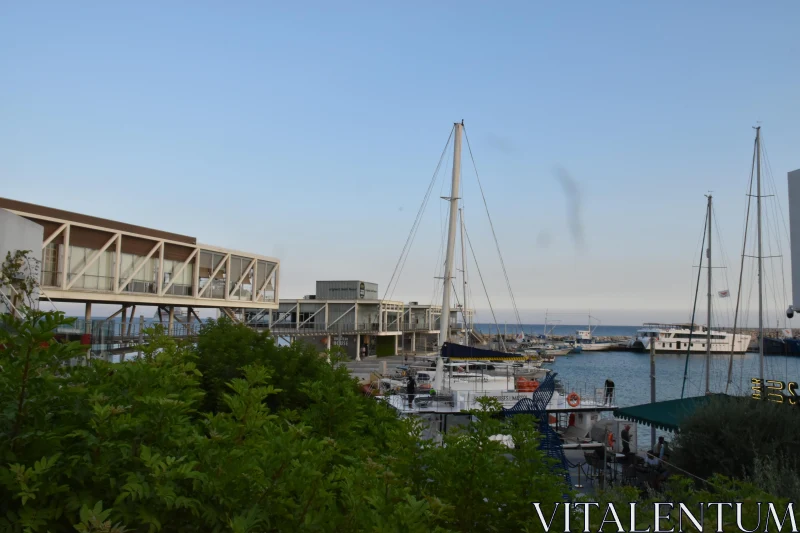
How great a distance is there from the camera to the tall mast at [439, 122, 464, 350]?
27.7 m

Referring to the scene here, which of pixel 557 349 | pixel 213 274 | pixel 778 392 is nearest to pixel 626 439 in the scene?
pixel 778 392

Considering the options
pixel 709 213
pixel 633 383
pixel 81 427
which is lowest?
pixel 633 383

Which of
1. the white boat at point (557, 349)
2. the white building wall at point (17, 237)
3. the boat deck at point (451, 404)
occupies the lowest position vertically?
the white boat at point (557, 349)

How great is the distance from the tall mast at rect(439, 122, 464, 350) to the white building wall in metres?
16.1

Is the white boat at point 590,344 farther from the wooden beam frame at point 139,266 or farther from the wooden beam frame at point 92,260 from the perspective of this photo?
the wooden beam frame at point 92,260

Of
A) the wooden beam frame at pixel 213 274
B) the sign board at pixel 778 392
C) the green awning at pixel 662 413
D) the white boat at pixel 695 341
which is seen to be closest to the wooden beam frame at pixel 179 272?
the wooden beam frame at pixel 213 274

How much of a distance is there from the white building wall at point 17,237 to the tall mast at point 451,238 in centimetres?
1614

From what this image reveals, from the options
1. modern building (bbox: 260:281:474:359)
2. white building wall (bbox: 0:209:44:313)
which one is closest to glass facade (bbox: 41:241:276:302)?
white building wall (bbox: 0:209:44:313)

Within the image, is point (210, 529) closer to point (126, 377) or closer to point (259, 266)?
point (126, 377)

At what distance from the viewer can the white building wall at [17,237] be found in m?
18.1

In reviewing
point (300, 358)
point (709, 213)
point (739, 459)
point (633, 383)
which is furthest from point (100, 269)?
point (633, 383)

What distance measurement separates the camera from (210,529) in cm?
373

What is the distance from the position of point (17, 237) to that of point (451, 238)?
1730 centimetres

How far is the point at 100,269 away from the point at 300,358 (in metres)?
26.1
